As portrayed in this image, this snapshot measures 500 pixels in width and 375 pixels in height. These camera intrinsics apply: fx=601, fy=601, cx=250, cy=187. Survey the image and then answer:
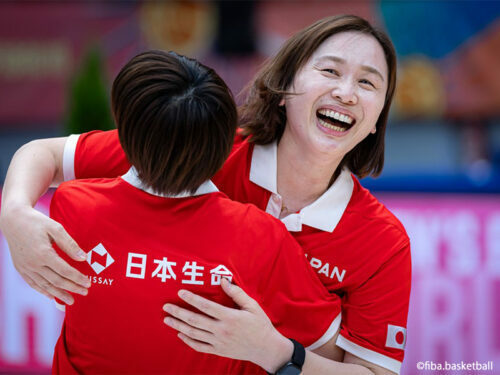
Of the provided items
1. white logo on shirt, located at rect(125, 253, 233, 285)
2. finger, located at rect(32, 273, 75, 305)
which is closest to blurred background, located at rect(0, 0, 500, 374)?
white logo on shirt, located at rect(125, 253, 233, 285)

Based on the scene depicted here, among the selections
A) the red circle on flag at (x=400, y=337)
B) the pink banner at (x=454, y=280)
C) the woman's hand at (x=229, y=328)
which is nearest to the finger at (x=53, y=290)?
the woman's hand at (x=229, y=328)

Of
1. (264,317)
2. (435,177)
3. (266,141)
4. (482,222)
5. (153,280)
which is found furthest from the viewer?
(435,177)

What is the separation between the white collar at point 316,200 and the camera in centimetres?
214

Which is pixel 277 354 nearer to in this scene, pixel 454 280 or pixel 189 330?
pixel 189 330

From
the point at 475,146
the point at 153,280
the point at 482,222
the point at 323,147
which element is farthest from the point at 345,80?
the point at 475,146

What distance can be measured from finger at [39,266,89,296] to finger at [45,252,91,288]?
2 centimetres

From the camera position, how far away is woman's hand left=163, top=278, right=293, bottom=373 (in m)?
1.61

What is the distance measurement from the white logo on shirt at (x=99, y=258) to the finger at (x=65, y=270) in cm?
4

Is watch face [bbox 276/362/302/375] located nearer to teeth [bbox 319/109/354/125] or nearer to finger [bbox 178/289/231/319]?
finger [bbox 178/289/231/319]

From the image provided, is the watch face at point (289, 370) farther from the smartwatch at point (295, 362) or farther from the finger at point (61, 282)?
the finger at point (61, 282)

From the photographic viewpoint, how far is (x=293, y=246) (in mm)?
1717

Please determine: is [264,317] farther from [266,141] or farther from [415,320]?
[415,320]

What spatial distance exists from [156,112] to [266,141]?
899mm

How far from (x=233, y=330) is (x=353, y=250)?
632 mm
